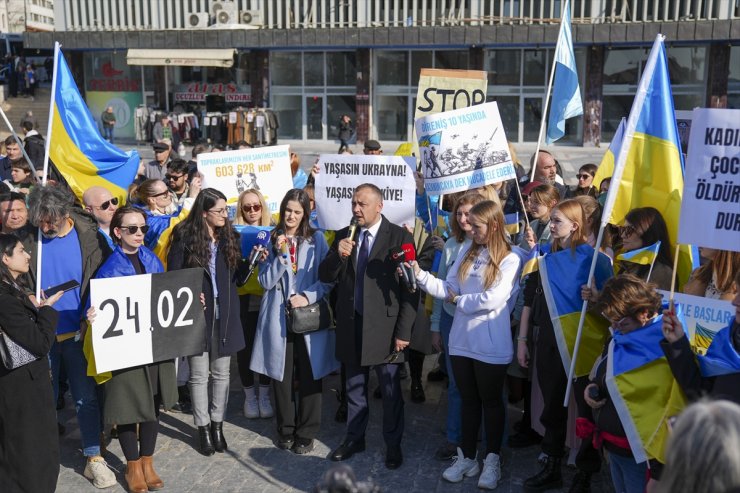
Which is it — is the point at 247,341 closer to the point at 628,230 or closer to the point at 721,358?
the point at 628,230

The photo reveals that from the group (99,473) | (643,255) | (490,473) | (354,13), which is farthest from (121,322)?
(354,13)

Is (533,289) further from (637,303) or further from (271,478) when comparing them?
(271,478)

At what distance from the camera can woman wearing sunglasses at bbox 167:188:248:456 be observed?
5.55 m

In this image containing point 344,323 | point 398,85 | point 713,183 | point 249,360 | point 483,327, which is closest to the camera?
point 713,183

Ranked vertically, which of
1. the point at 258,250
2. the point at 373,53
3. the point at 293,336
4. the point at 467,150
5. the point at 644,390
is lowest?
the point at 293,336

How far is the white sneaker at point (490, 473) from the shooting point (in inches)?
199

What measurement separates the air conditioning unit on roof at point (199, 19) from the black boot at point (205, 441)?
25.2 meters

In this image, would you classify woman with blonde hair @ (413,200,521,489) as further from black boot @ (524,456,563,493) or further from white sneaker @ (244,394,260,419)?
white sneaker @ (244,394,260,419)

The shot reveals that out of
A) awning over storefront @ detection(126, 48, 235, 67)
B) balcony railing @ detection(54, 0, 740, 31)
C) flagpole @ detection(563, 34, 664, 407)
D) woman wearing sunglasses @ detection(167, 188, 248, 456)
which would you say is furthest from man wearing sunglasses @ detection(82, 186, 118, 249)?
awning over storefront @ detection(126, 48, 235, 67)

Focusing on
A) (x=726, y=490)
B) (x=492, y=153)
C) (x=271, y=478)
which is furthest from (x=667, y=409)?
(x=492, y=153)


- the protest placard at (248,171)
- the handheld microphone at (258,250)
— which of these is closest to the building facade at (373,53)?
the protest placard at (248,171)

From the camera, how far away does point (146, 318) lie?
5.09 metres

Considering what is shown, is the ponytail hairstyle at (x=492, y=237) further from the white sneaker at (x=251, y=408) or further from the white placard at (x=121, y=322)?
the white sneaker at (x=251, y=408)

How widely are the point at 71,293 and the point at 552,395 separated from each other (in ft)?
11.0
